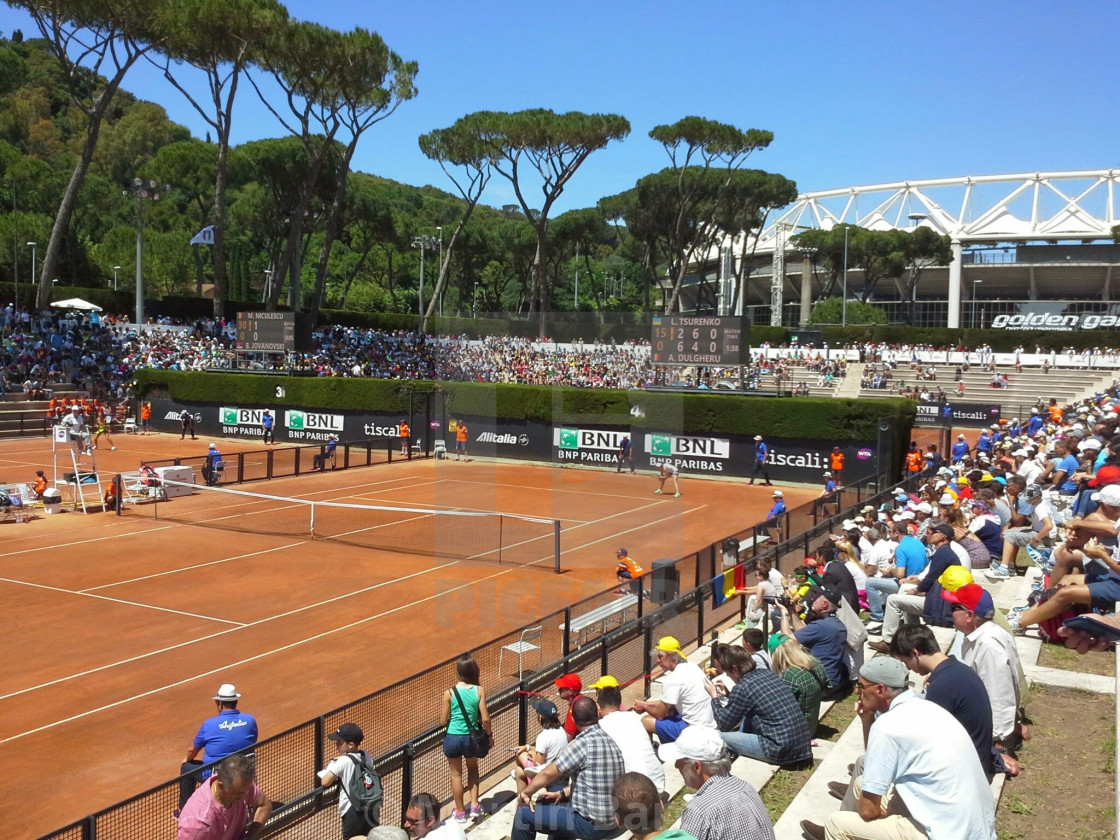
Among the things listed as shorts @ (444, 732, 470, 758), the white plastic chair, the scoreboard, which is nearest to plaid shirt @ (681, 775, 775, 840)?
shorts @ (444, 732, 470, 758)

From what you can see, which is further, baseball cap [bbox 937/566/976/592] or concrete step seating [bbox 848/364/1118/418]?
concrete step seating [bbox 848/364/1118/418]

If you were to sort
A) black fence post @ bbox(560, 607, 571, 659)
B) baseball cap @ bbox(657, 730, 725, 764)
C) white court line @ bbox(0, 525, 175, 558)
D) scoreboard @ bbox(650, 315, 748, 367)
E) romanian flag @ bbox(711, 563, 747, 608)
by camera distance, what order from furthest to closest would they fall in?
scoreboard @ bbox(650, 315, 748, 367)
white court line @ bbox(0, 525, 175, 558)
romanian flag @ bbox(711, 563, 747, 608)
black fence post @ bbox(560, 607, 571, 659)
baseball cap @ bbox(657, 730, 725, 764)

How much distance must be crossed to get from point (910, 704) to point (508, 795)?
15.8 feet

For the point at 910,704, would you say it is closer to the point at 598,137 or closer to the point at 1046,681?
the point at 1046,681

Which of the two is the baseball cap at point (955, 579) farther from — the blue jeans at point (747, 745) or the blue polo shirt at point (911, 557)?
the blue polo shirt at point (911, 557)

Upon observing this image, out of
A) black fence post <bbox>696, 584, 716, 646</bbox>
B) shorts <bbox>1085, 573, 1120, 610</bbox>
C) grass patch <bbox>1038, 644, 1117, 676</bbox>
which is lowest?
black fence post <bbox>696, 584, 716, 646</bbox>

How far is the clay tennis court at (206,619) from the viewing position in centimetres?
1116

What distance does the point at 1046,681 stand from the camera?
9156mm

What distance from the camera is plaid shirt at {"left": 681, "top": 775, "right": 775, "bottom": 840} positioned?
5.22 meters

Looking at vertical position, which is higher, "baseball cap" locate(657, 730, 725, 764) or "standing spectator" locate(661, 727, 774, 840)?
"standing spectator" locate(661, 727, 774, 840)

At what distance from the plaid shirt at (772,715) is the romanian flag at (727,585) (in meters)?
6.04

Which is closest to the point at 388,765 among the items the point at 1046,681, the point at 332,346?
the point at 1046,681

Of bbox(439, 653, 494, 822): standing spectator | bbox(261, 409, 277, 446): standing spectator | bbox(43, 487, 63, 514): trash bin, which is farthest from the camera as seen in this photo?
bbox(261, 409, 277, 446): standing spectator

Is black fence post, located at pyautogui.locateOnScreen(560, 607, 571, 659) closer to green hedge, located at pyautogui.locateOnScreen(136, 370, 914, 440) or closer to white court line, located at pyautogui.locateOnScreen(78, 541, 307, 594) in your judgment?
white court line, located at pyautogui.locateOnScreen(78, 541, 307, 594)
